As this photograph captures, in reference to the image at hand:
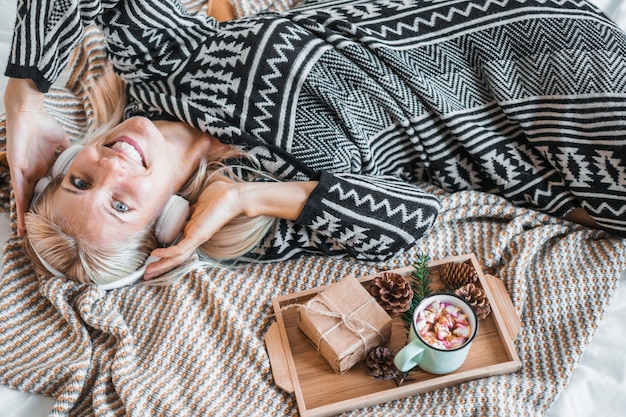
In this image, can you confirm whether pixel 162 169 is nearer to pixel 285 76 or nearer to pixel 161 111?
pixel 161 111

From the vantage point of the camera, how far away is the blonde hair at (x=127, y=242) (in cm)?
111

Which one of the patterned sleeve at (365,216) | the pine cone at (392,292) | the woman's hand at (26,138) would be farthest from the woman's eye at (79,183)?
the pine cone at (392,292)

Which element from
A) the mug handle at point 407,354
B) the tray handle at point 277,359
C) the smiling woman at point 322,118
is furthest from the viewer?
the smiling woman at point 322,118

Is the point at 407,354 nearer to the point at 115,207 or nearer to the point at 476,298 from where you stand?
the point at 476,298

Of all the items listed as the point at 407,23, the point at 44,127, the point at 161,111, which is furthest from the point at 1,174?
the point at 407,23

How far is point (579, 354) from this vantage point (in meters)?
1.04

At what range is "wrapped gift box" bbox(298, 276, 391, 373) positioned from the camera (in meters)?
0.99

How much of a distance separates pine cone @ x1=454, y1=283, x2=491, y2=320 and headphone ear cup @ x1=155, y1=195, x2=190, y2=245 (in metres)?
0.54

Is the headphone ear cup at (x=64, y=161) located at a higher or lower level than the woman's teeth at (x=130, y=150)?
lower

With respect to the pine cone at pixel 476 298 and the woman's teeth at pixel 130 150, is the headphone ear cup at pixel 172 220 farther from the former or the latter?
the pine cone at pixel 476 298

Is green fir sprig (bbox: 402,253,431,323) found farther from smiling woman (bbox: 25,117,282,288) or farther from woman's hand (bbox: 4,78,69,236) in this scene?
woman's hand (bbox: 4,78,69,236)

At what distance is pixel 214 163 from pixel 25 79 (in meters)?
0.41

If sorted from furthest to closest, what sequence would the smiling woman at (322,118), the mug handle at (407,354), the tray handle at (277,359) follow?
the smiling woman at (322,118) → the tray handle at (277,359) → the mug handle at (407,354)

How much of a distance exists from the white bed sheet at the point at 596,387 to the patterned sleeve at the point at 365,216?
0.38 metres
